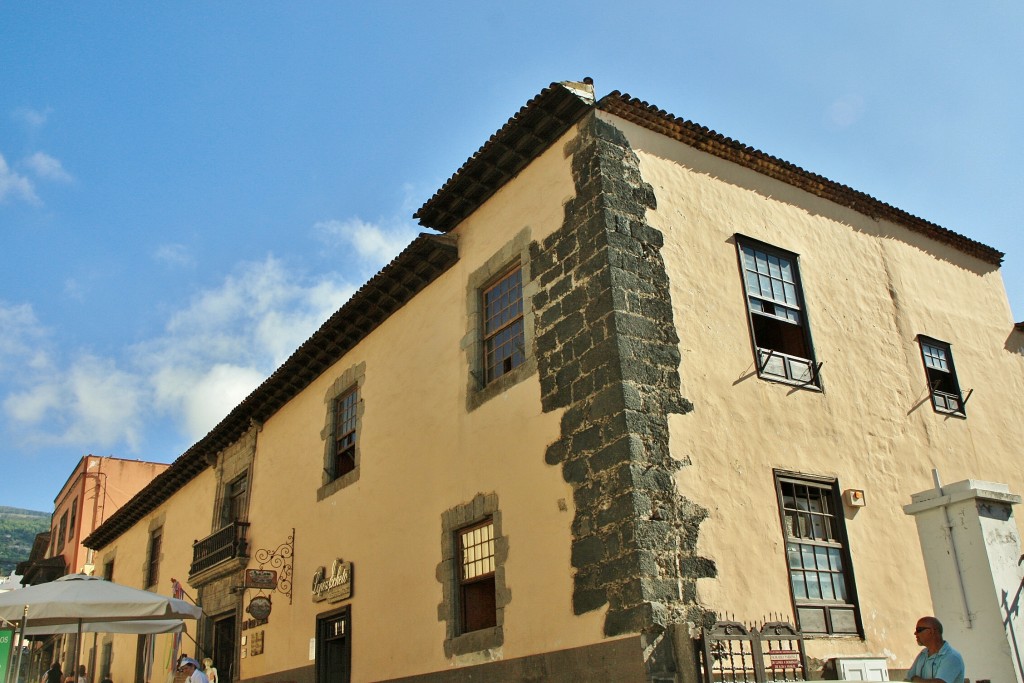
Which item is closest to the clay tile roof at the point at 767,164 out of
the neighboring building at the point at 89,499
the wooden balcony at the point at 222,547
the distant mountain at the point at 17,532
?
the wooden balcony at the point at 222,547

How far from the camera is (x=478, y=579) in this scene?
10.0 m

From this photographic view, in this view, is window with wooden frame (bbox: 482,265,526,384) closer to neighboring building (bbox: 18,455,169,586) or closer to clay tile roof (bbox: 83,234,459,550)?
clay tile roof (bbox: 83,234,459,550)

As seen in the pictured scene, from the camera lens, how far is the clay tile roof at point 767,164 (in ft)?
32.7

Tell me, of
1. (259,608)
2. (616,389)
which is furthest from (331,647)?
(616,389)

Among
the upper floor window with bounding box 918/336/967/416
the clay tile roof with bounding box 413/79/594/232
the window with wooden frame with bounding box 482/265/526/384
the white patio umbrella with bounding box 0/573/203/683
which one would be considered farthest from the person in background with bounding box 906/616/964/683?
the white patio umbrella with bounding box 0/573/203/683

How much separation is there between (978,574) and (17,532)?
12144 centimetres

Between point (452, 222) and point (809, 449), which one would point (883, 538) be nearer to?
point (809, 449)

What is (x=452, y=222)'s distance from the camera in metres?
12.0

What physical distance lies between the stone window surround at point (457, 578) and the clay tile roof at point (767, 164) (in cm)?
442

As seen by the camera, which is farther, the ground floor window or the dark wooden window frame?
the dark wooden window frame

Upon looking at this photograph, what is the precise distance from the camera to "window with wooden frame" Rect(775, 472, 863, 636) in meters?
8.89

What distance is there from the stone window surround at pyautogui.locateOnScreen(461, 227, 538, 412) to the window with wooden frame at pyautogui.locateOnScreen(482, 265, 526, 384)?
0.07 metres

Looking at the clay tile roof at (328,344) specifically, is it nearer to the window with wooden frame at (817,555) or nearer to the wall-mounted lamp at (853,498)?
the window with wooden frame at (817,555)

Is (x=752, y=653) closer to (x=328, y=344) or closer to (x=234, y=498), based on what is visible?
(x=328, y=344)
